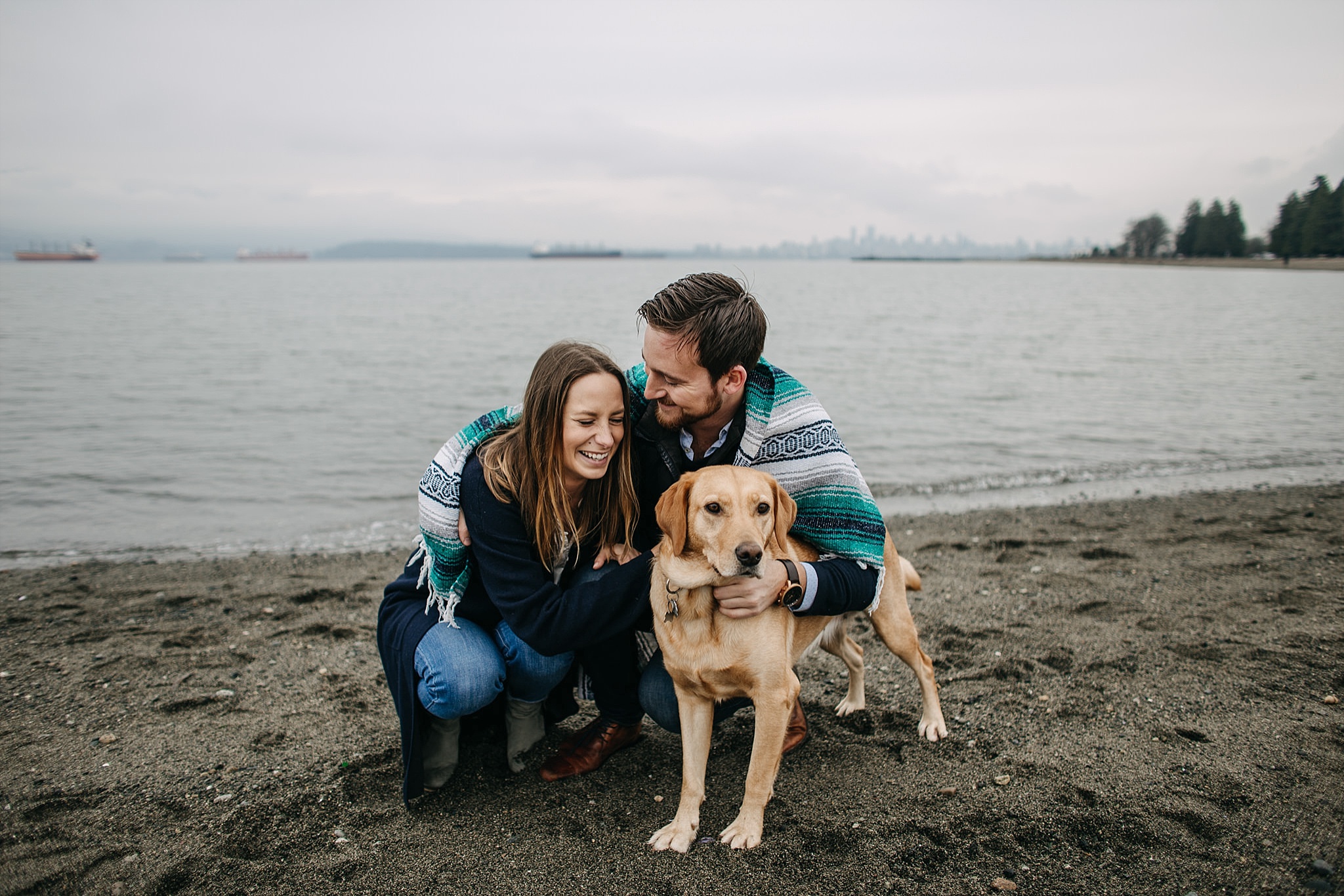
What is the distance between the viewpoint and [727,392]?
333 cm

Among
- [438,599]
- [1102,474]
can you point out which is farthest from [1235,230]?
[438,599]

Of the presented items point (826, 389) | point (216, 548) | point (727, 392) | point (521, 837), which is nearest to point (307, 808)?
point (521, 837)

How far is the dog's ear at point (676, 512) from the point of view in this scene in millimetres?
3041

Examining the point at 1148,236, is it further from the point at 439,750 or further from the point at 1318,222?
the point at 439,750

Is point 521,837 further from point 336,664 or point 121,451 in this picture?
point 121,451

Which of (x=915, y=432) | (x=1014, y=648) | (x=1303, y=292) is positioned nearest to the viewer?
(x=1014, y=648)

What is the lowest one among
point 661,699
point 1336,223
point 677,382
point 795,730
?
point 795,730

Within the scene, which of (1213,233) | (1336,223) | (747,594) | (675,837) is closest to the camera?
(747,594)

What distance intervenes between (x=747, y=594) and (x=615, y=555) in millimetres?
747

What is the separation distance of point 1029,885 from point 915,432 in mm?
10959

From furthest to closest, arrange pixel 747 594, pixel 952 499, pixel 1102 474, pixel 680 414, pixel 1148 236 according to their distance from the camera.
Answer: pixel 1148 236, pixel 1102 474, pixel 952 499, pixel 680 414, pixel 747 594

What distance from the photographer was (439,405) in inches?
594

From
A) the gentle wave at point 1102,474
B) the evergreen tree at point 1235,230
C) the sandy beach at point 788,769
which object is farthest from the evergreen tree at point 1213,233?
the sandy beach at point 788,769

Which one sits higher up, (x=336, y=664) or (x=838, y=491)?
(x=838, y=491)
